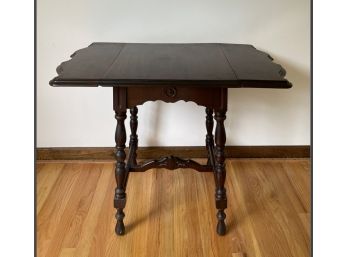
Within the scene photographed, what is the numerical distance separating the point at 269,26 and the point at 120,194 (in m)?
1.03

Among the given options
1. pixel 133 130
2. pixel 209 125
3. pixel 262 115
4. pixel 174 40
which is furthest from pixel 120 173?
pixel 262 115

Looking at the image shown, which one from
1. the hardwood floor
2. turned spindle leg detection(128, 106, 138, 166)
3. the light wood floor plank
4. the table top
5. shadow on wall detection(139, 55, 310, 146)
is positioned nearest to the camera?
Answer: the table top

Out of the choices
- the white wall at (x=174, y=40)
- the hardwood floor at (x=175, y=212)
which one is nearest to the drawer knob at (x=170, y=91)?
the hardwood floor at (x=175, y=212)

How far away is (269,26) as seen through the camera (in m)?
1.96

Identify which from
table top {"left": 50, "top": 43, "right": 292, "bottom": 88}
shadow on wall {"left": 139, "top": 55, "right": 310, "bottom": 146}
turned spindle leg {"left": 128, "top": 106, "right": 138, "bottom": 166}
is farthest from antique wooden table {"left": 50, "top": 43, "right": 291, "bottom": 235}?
shadow on wall {"left": 139, "top": 55, "right": 310, "bottom": 146}

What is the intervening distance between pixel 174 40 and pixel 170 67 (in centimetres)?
55

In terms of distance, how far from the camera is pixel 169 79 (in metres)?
1.31

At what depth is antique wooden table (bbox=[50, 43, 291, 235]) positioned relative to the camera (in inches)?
51.4

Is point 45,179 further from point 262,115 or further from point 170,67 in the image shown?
point 262,115

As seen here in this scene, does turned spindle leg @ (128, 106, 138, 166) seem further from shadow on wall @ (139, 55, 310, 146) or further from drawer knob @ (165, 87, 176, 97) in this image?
drawer knob @ (165, 87, 176, 97)

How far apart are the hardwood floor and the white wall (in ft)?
0.53

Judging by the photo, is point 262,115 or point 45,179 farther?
point 262,115

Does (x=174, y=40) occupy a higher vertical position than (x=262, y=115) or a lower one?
higher
